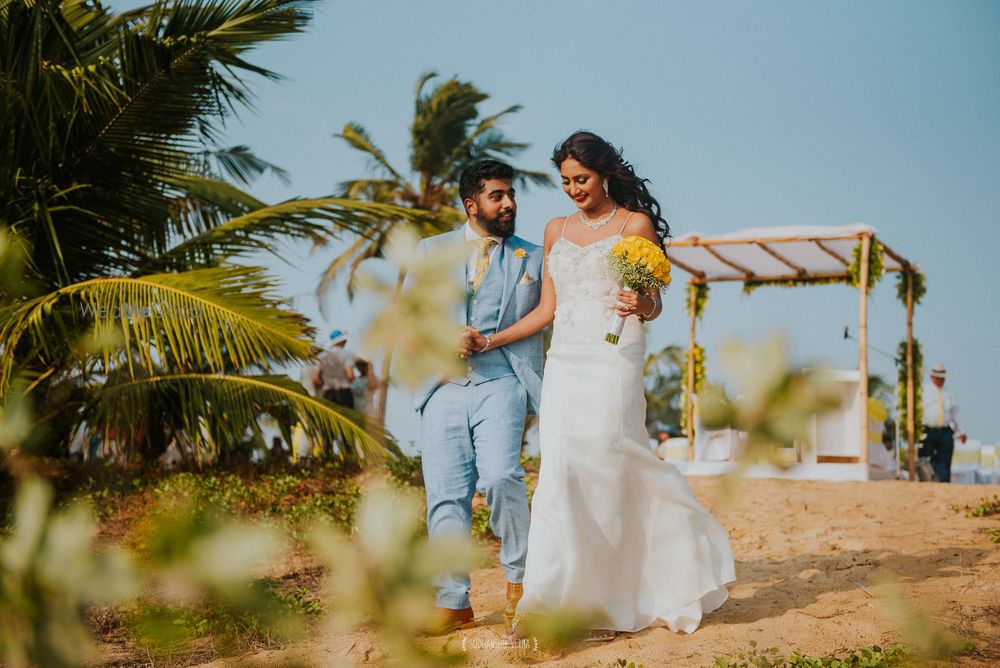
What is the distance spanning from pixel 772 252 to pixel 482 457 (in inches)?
336

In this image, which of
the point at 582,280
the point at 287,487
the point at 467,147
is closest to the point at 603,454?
the point at 582,280

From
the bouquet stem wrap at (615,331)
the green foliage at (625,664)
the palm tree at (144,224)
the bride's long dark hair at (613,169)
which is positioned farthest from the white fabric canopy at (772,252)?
the bouquet stem wrap at (615,331)

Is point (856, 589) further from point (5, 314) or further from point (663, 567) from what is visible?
point (5, 314)

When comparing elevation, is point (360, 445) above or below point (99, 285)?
below

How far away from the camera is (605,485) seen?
11.9 feet

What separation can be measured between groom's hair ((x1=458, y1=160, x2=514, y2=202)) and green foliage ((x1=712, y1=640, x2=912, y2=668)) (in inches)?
75.6

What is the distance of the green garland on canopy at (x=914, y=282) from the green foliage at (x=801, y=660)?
390 inches

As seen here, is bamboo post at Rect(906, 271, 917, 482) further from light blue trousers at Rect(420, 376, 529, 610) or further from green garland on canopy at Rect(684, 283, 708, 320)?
light blue trousers at Rect(420, 376, 529, 610)

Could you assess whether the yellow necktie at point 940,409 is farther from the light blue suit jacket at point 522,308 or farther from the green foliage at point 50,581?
the green foliage at point 50,581

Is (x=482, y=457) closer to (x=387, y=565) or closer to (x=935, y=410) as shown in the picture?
(x=387, y=565)

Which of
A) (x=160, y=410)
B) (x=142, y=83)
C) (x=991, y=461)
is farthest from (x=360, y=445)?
(x=991, y=461)

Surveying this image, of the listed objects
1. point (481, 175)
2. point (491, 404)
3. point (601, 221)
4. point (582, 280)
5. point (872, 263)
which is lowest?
point (491, 404)

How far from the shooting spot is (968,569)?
4797 millimetres

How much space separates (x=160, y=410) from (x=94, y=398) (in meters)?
0.79
